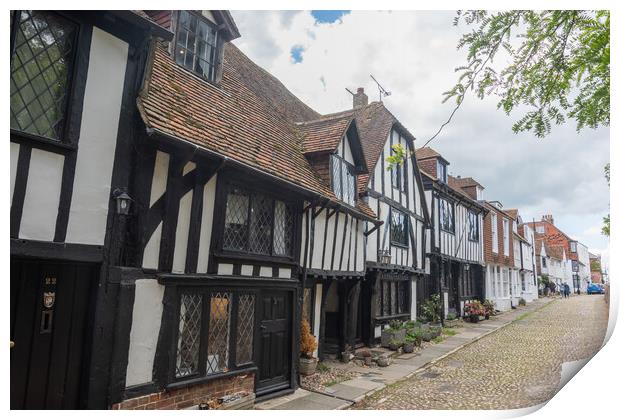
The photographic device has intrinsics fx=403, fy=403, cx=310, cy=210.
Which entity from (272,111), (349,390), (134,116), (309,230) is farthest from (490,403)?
(272,111)

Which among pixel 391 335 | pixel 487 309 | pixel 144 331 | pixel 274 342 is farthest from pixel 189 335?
pixel 487 309

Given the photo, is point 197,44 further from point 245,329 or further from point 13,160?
point 245,329

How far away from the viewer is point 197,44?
19.8 feet

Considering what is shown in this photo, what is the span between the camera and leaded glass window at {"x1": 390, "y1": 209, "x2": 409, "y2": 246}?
1057cm

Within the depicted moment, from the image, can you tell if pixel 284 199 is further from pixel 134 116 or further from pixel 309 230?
pixel 134 116

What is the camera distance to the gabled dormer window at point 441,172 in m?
14.4

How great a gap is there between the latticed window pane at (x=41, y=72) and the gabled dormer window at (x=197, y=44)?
7.36ft

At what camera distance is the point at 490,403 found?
5477 mm

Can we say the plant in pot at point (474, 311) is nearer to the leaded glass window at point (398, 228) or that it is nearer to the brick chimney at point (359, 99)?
the leaded glass window at point (398, 228)

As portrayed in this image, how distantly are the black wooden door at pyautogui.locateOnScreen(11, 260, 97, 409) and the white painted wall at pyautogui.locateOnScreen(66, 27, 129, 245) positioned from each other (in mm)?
411

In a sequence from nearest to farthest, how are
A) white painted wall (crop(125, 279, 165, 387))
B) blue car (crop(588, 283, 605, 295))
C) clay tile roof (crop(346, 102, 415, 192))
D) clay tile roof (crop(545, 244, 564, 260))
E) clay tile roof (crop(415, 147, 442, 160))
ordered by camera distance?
1. white painted wall (crop(125, 279, 165, 387))
2. clay tile roof (crop(346, 102, 415, 192))
3. clay tile roof (crop(415, 147, 442, 160))
4. blue car (crop(588, 283, 605, 295))
5. clay tile roof (crop(545, 244, 564, 260))

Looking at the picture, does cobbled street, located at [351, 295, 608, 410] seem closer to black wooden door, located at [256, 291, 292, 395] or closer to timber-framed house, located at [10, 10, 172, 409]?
black wooden door, located at [256, 291, 292, 395]

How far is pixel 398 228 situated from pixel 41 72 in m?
9.00

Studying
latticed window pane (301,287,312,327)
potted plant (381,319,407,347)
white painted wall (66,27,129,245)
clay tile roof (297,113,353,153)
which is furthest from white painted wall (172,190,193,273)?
potted plant (381,319,407,347)
